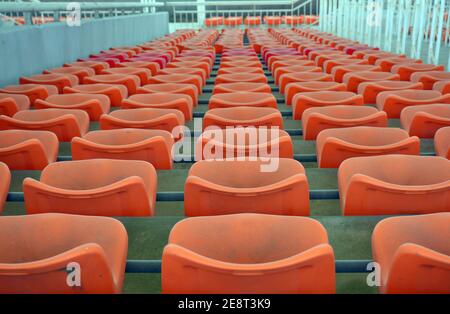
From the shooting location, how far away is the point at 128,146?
238 cm

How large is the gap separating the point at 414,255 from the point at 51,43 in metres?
6.38

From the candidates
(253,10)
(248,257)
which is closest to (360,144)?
(248,257)

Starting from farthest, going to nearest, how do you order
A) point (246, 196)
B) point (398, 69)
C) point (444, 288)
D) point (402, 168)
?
point (398, 69)
point (402, 168)
point (246, 196)
point (444, 288)

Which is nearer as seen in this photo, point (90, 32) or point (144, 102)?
point (144, 102)

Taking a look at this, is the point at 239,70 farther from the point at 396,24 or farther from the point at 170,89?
the point at 396,24

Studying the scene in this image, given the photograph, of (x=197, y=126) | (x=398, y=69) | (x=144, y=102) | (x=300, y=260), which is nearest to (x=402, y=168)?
(x=300, y=260)

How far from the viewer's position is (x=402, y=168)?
2027 millimetres

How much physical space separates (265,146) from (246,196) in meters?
0.61

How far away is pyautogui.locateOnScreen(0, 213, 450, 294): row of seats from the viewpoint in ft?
3.83

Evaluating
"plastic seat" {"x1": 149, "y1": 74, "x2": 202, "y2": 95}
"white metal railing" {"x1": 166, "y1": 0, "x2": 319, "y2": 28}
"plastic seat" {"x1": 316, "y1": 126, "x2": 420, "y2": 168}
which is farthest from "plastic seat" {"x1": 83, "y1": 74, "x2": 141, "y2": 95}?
"white metal railing" {"x1": 166, "y1": 0, "x2": 319, "y2": 28}

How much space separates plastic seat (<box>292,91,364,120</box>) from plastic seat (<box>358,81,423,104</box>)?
0.58 m

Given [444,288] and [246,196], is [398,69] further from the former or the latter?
[444,288]

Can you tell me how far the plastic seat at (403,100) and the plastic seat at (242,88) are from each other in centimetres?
96

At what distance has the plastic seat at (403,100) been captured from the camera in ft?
11.3
